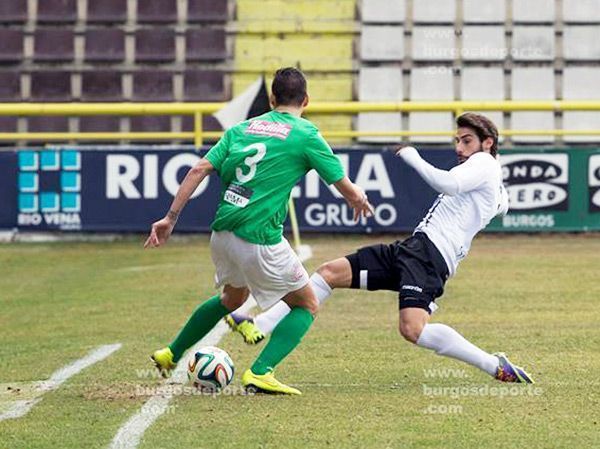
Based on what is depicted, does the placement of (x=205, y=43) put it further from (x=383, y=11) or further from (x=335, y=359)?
(x=335, y=359)

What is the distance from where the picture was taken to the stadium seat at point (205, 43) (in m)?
23.0

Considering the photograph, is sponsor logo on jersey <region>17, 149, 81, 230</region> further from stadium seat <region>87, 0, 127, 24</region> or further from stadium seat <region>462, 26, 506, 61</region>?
stadium seat <region>462, 26, 506, 61</region>

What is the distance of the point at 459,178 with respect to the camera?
8406 millimetres

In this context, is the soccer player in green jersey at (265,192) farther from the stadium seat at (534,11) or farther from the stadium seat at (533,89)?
the stadium seat at (534,11)

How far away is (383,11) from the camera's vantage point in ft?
76.6

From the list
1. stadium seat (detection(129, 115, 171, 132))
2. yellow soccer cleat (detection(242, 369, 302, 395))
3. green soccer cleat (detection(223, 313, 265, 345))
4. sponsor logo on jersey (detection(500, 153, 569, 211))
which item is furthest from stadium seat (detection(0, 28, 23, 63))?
yellow soccer cleat (detection(242, 369, 302, 395))

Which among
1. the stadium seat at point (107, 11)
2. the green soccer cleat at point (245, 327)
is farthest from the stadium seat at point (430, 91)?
the green soccer cleat at point (245, 327)

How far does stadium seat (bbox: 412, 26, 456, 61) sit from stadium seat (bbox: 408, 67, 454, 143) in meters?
0.20

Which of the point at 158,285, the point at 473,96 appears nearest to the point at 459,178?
the point at 158,285

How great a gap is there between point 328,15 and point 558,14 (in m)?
3.47

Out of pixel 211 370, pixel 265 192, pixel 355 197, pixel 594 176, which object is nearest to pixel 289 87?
pixel 265 192

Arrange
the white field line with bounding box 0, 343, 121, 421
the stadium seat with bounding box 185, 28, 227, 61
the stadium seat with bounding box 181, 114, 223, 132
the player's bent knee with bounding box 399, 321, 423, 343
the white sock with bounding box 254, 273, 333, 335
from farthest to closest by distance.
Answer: the stadium seat with bounding box 185, 28, 227, 61 → the stadium seat with bounding box 181, 114, 223, 132 → the white sock with bounding box 254, 273, 333, 335 → the player's bent knee with bounding box 399, 321, 423, 343 → the white field line with bounding box 0, 343, 121, 421

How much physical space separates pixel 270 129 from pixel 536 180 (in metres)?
11.5

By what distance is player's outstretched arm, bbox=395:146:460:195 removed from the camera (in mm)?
8109
